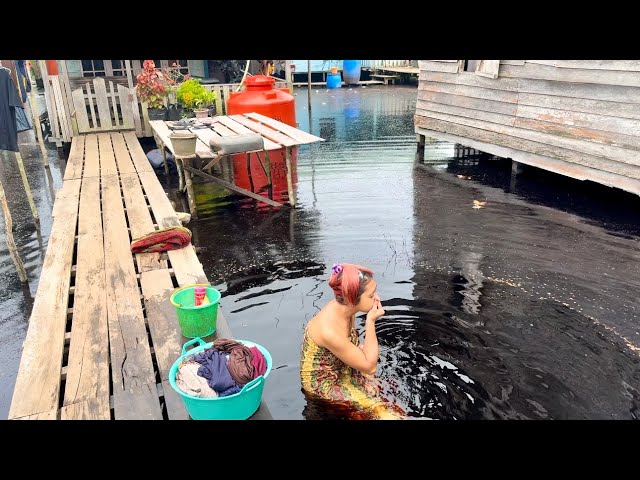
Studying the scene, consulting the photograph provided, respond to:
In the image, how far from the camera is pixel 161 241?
5.65 metres

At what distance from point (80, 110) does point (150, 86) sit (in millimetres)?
1913

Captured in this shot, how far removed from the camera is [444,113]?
1246cm

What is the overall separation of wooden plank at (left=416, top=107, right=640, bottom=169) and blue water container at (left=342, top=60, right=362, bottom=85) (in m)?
18.8

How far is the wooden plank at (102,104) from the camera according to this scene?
40.9ft

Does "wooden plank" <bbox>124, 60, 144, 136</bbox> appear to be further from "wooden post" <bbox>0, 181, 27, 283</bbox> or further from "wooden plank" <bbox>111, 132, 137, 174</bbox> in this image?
"wooden post" <bbox>0, 181, 27, 283</bbox>

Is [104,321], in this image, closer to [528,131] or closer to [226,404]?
[226,404]

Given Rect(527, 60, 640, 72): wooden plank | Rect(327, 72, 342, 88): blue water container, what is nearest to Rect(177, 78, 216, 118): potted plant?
Rect(527, 60, 640, 72): wooden plank

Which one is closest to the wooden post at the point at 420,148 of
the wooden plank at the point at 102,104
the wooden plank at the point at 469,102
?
the wooden plank at the point at 469,102

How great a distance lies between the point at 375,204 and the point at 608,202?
13.9ft

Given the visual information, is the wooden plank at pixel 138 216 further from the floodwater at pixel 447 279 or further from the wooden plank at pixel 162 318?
the floodwater at pixel 447 279

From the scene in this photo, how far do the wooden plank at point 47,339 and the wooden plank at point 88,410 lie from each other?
0.10m

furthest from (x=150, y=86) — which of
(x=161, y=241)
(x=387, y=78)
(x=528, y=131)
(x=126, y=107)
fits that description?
(x=387, y=78)
